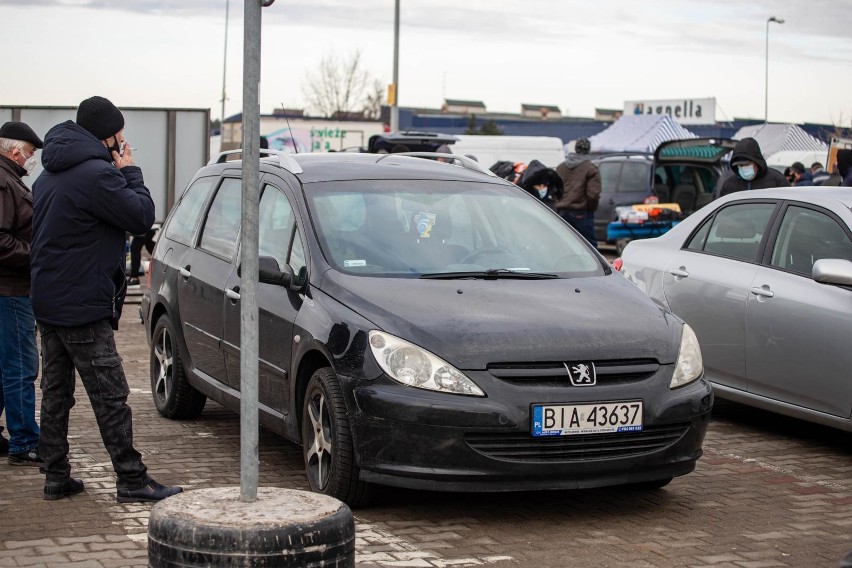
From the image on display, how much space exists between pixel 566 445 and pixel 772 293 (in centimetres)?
267

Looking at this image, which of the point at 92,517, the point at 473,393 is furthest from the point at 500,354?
the point at 92,517

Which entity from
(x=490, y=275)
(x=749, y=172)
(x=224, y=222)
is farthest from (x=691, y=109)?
(x=490, y=275)

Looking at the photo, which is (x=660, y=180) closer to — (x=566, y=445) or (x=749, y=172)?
(x=749, y=172)

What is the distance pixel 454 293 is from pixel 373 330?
1.85 ft

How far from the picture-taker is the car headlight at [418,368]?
579 centimetres

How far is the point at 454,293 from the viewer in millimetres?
6379

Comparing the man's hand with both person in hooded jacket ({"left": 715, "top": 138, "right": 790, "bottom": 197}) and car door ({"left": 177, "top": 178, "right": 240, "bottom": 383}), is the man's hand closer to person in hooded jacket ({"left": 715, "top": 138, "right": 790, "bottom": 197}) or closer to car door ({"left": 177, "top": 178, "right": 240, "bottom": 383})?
car door ({"left": 177, "top": 178, "right": 240, "bottom": 383})

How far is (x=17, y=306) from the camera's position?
717 cm

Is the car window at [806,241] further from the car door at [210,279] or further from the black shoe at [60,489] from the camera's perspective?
the black shoe at [60,489]

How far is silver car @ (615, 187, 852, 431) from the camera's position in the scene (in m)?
7.51

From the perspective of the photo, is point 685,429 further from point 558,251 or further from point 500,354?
point 558,251

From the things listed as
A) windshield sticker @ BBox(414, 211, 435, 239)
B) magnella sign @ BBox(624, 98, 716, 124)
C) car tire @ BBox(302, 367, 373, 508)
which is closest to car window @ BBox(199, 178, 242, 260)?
windshield sticker @ BBox(414, 211, 435, 239)

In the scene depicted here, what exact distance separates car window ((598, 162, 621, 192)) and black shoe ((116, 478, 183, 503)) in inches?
707

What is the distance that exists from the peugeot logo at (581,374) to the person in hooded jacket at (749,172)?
6.96 metres
